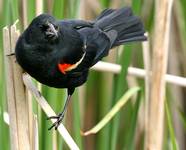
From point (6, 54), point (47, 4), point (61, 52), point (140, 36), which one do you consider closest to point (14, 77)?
point (6, 54)

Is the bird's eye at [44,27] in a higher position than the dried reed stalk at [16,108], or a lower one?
higher

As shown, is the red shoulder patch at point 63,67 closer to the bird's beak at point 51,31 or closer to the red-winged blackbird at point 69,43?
the red-winged blackbird at point 69,43

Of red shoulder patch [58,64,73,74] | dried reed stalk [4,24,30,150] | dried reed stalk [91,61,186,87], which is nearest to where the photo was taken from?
dried reed stalk [4,24,30,150]

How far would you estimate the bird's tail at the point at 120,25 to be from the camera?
1.70 m

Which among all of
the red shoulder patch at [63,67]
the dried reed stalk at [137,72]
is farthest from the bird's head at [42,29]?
the dried reed stalk at [137,72]

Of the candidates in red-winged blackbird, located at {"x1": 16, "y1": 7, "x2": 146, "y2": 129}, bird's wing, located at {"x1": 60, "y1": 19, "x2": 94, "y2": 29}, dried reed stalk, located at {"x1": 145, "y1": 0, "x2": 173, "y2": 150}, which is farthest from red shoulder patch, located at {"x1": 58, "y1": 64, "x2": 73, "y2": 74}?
dried reed stalk, located at {"x1": 145, "y1": 0, "x2": 173, "y2": 150}

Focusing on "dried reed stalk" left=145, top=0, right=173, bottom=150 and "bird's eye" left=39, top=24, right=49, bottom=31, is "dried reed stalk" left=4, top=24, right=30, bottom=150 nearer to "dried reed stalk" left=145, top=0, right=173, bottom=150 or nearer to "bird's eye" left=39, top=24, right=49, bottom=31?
"bird's eye" left=39, top=24, right=49, bottom=31

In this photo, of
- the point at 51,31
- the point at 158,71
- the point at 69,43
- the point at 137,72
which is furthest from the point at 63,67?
the point at 137,72

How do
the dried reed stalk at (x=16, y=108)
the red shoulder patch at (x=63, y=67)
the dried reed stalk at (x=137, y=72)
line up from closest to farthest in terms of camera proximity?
the dried reed stalk at (x=16, y=108)
the red shoulder patch at (x=63, y=67)
the dried reed stalk at (x=137, y=72)

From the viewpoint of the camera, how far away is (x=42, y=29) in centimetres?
124

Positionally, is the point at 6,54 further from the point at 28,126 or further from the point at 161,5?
the point at 161,5

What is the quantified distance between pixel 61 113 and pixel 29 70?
23 centimetres

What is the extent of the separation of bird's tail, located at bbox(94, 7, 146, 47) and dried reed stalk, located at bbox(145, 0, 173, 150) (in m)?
0.21

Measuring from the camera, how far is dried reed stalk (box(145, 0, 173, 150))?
1447 mm
